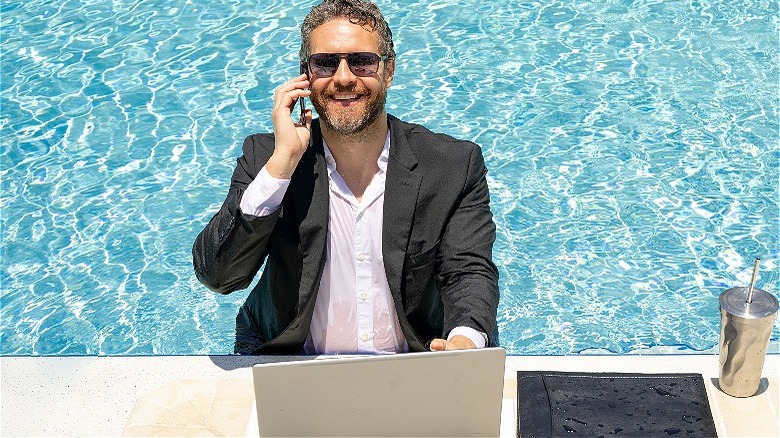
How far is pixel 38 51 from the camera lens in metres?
7.01

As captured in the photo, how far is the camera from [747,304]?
261 centimetres

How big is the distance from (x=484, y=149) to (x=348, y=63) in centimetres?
296

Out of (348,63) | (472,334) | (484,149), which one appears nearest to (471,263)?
(472,334)

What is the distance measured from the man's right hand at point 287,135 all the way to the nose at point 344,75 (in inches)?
4.5

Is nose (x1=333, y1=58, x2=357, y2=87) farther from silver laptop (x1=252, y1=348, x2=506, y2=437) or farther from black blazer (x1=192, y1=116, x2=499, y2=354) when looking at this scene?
silver laptop (x1=252, y1=348, x2=506, y2=437)

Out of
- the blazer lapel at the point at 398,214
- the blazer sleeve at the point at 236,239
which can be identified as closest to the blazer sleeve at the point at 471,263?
the blazer lapel at the point at 398,214

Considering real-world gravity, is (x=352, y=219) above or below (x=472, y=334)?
above

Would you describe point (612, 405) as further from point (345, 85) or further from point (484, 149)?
point (484, 149)

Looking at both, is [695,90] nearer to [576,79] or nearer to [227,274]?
[576,79]

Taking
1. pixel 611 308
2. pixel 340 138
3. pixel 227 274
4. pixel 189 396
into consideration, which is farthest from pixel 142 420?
pixel 611 308

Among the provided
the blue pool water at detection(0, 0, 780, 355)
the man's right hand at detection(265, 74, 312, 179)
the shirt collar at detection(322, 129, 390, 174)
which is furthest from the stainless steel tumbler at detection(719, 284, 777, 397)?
the blue pool water at detection(0, 0, 780, 355)

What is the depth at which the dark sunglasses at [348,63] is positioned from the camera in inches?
123

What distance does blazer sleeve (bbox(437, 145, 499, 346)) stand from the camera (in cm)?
307

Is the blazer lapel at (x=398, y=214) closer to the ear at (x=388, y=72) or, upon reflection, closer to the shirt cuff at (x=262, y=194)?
the ear at (x=388, y=72)
